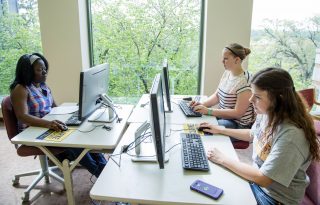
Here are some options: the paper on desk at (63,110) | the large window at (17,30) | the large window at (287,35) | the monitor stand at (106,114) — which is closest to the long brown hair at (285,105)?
the monitor stand at (106,114)

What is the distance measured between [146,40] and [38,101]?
Result: 1.74 metres

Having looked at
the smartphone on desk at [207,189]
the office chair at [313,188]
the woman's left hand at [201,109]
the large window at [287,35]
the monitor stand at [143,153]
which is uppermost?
the large window at [287,35]

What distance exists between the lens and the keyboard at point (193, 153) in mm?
1376

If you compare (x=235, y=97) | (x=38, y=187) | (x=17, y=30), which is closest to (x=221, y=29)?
(x=235, y=97)

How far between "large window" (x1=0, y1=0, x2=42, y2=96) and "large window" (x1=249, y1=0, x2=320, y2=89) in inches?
114

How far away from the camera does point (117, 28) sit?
11.5 ft

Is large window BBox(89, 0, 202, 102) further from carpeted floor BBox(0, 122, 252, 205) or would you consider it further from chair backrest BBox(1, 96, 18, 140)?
chair backrest BBox(1, 96, 18, 140)

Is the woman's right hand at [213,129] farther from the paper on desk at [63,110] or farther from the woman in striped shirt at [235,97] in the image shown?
the paper on desk at [63,110]

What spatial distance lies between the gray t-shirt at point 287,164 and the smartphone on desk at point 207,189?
0.23 meters

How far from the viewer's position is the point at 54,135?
185cm

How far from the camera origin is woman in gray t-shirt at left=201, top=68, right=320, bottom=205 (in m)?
1.17

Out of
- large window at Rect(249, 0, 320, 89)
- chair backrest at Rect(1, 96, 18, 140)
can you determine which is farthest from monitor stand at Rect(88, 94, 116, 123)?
large window at Rect(249, 0, 320, 89)

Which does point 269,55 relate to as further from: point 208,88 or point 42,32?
point 42,32

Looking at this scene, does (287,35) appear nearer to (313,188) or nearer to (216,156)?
(313,188)
